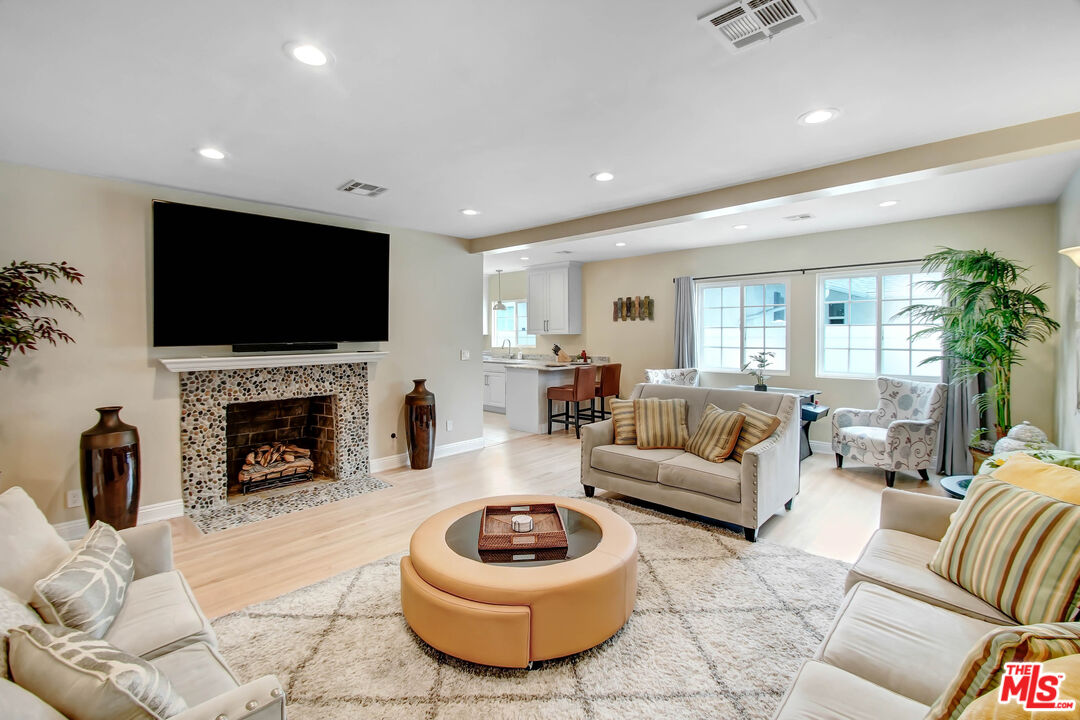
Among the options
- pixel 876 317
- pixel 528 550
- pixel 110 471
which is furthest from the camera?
pixel 876 317

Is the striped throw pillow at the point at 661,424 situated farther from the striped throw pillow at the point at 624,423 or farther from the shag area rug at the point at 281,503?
the shag area rug at the point at 281,503

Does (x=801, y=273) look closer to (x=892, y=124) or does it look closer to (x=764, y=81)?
(x=892, y=124)

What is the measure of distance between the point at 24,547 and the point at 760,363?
5819 mm

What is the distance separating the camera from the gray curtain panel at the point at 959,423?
451 cm

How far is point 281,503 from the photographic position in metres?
3.99

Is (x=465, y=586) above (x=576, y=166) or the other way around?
the other way around

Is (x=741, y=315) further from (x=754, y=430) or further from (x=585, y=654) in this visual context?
(x=585, y=654)

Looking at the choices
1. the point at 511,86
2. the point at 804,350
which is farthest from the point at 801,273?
the point at 511,86

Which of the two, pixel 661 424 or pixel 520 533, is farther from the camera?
pixel 661 424

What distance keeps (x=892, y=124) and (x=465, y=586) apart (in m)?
3.06

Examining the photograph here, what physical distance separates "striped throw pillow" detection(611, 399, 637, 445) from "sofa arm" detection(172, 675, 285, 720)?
312 cm

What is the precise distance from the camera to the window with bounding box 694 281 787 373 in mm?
6016

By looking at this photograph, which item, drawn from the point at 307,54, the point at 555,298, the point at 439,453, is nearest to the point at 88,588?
the point at 307,54

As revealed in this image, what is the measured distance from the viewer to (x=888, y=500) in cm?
233
